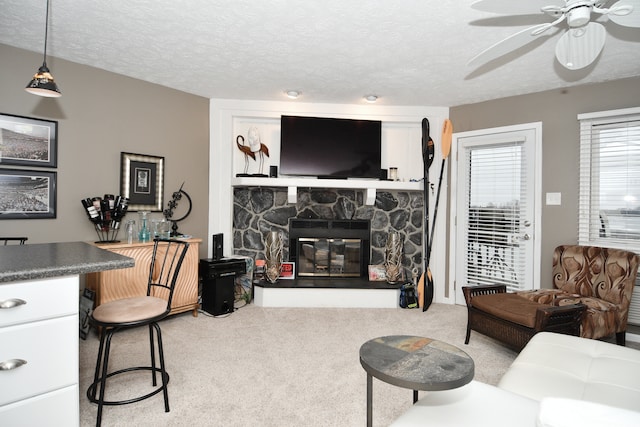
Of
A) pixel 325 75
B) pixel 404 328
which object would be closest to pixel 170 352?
pixel 404 328

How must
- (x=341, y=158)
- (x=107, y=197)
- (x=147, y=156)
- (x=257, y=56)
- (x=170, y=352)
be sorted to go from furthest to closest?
(x=341, y=158)
(x=147, y=156)
(x=107, y=197)
(x=257, y=56)
(x=170, y=352)

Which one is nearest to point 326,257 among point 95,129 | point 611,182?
point 95,129

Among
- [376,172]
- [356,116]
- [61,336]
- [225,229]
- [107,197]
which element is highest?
[356,116]

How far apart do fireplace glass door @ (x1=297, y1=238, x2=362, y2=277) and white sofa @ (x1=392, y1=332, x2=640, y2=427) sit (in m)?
2.65

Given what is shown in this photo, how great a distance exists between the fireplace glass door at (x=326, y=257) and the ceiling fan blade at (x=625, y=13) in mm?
3214

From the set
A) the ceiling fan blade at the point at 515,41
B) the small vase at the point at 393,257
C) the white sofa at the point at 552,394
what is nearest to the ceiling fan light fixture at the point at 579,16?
the ceiling fan blade at the point at 515,41

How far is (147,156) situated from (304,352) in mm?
2541

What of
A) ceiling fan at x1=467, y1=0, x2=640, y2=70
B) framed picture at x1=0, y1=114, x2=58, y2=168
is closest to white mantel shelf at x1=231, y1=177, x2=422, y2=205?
framed picture at x1=0, y1=114, x2=58, y2=168

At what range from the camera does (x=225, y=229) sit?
14.0 ft

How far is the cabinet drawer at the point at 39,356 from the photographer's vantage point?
1301mm

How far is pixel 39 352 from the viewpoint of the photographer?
1.37 m

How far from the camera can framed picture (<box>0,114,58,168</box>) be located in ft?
9.37

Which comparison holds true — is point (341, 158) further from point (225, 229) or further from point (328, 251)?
point (225, 229)

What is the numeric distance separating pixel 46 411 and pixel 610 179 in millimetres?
4449
